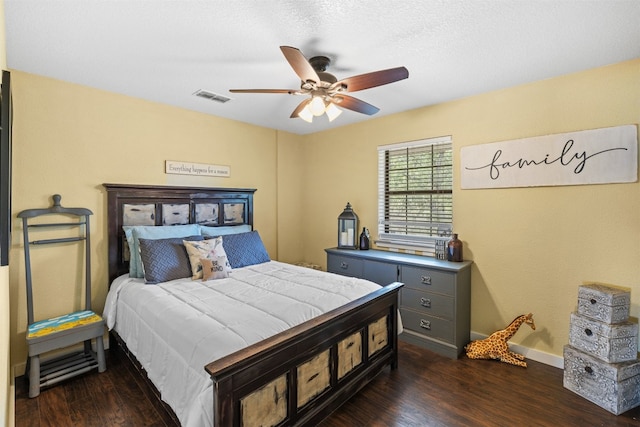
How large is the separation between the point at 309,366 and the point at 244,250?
1.67 m

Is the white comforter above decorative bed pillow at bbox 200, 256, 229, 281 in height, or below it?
below

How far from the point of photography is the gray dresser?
2797 millimetres

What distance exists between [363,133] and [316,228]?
4.98ft

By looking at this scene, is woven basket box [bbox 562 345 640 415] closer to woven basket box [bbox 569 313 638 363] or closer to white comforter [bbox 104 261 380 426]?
woven basket box [bbox 569 313 638 363]

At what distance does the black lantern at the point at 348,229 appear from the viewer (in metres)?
3.90

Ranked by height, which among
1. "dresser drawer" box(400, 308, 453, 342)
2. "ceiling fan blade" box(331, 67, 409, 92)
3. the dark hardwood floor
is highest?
"ceiling fan blade" box(331, 67, 409, 92)

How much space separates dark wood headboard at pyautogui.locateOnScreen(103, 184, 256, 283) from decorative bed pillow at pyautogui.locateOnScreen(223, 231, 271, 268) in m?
0.56

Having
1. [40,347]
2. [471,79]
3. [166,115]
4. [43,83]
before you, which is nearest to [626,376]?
[471,79]

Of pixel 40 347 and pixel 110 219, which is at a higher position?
pixel 110 219

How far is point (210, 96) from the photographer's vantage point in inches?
119

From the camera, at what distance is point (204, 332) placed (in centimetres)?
165

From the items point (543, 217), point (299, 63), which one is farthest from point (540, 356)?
point (299, 63)

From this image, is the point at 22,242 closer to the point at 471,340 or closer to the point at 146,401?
the point at 146,401

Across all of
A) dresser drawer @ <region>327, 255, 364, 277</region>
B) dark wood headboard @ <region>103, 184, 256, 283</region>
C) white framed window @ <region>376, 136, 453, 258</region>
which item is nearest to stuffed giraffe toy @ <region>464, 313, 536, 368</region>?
white framed window @ <region>376, 136, 453, 258</region>
